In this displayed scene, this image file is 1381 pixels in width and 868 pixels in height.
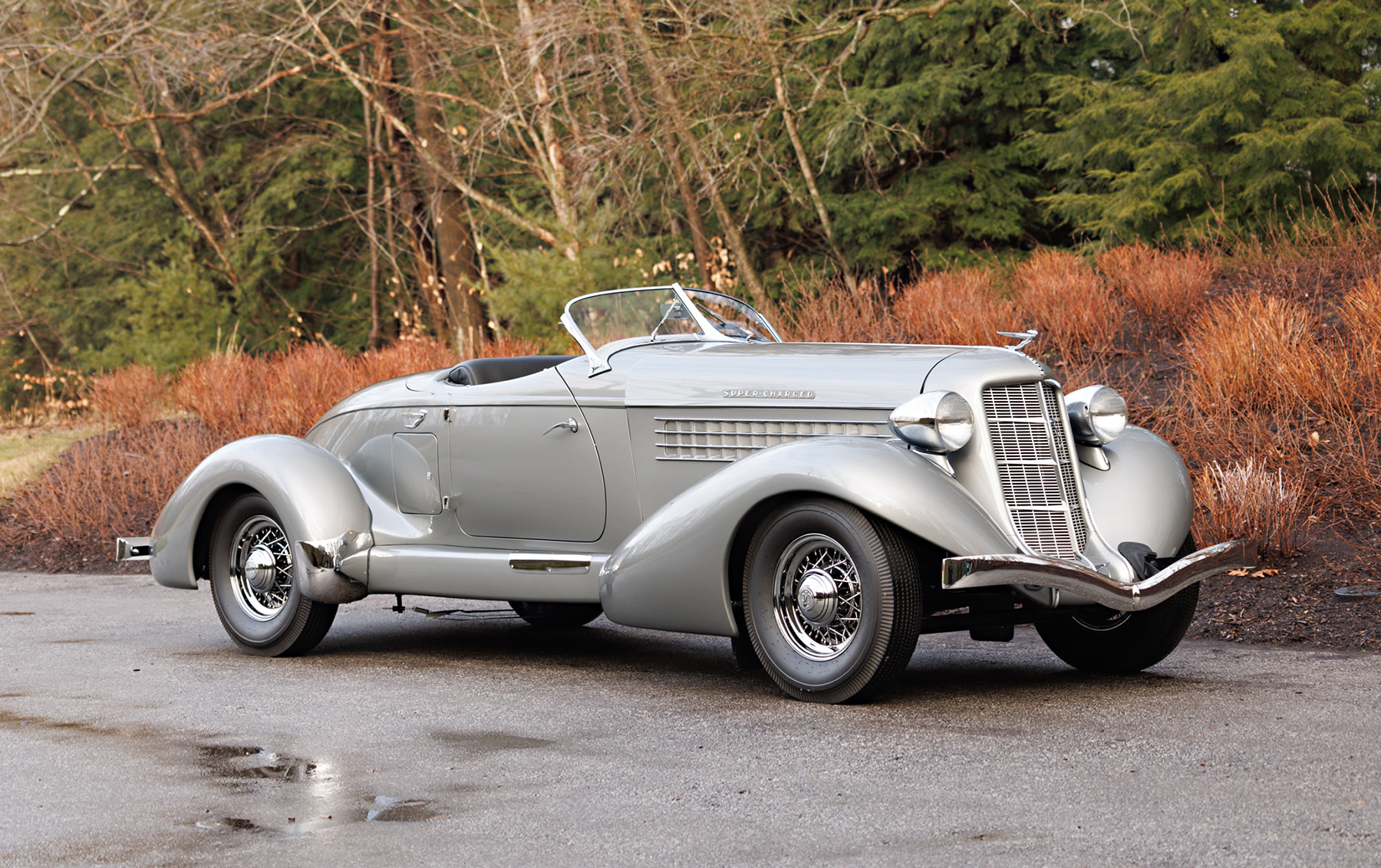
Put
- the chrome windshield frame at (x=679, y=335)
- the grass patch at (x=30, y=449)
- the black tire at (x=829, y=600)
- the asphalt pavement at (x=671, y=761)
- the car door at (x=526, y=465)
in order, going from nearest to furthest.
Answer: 1. the asphalt pavement at (x=671, y=761)
2. the black tire at (x=829, y=600)
3. the car door at (x=526, y=465)
4. the chrome windshield frame at (x=679, y=335)
5. the grass patch at (x=30, y=449)

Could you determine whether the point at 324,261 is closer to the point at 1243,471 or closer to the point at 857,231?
the point at 857,231

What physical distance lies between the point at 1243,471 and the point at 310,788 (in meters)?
5.90

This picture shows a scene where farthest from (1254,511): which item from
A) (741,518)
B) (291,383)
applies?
(291,383)

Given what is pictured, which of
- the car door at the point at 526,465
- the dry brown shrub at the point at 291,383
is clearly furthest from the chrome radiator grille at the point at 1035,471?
the dry brown shrub at the point at 291,383

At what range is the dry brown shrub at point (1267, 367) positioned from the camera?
9148 mm

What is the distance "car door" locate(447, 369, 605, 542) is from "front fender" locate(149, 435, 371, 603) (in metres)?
0.55

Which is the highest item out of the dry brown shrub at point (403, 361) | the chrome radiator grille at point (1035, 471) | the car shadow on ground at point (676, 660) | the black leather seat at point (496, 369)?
the dry brown shrub at point (403, 361)

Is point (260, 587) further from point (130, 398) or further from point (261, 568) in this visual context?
point (130, 398)

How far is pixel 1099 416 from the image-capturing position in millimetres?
5953

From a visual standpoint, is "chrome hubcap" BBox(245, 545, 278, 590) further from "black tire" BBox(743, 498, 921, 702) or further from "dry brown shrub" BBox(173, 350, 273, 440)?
"dry brown shrub" BBox(173, 350, 273, 440)

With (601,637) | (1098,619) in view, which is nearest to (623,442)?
(601,637)

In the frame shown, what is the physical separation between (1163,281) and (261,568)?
26.2 ft

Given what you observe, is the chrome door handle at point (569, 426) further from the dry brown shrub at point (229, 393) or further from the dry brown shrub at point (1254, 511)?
the dry brown shrub at point (229, 393)

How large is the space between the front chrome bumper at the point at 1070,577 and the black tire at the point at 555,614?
2214 millimetres
